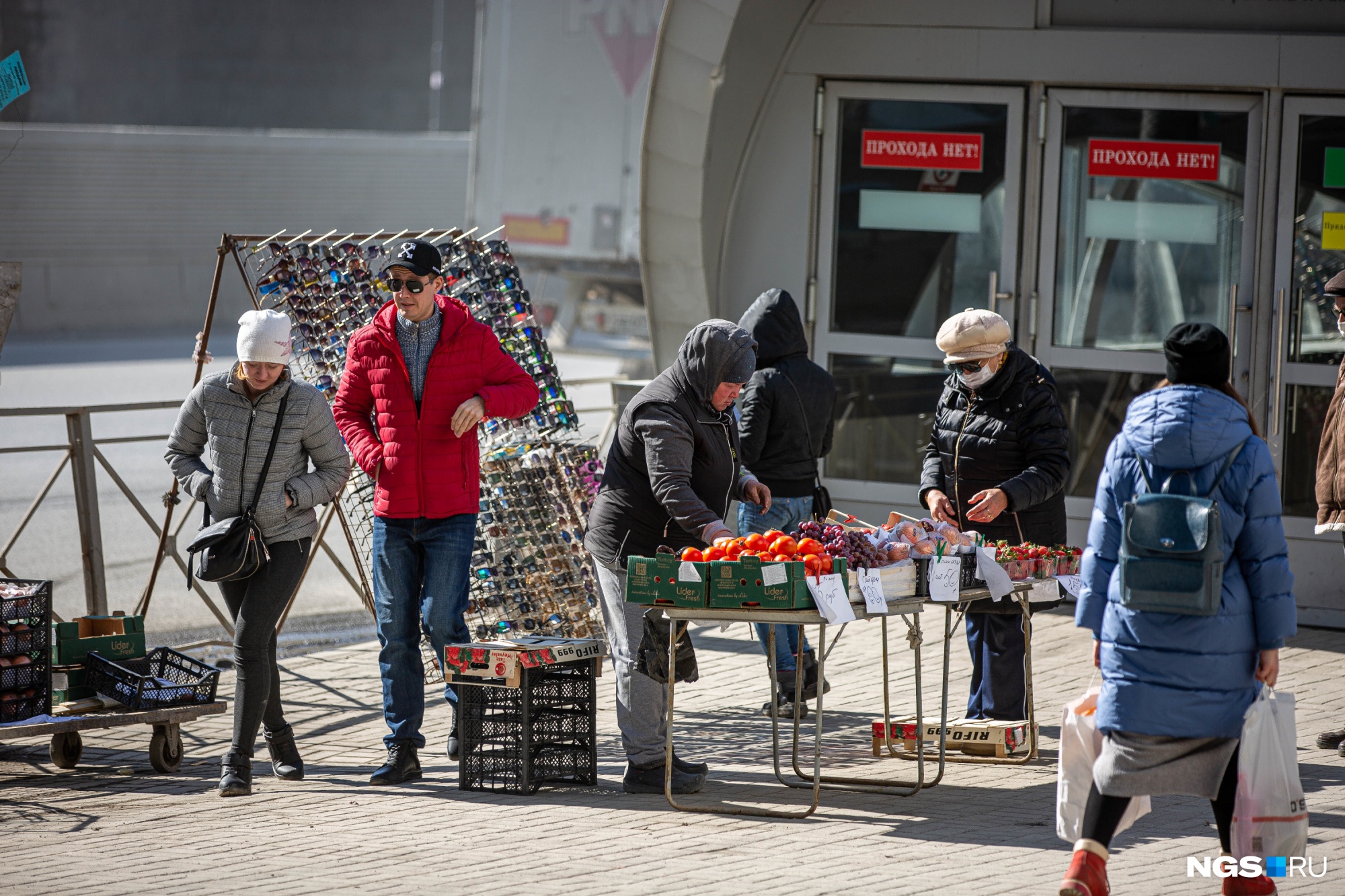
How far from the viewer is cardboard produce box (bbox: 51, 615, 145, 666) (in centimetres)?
654

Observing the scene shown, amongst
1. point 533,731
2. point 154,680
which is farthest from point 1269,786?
point 154,680

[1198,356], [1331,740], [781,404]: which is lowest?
[1331,740]

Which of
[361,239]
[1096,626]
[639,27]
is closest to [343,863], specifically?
[1096,626]

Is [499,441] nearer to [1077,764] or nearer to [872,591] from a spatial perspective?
[872,591]

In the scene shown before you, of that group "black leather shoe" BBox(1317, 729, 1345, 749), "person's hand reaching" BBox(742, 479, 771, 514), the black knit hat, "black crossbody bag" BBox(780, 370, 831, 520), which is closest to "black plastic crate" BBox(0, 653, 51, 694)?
"person's hand reaching" BBox(742, 479, 771, 514)

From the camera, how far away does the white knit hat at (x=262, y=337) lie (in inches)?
233

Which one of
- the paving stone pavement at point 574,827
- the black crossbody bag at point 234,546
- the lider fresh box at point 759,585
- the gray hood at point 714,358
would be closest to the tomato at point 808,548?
the lider fresh box at point 759,585

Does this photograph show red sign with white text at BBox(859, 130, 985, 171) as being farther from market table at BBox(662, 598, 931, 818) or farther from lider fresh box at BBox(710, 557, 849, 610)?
lider fresh box at BBox(710, 557, 849, 610)

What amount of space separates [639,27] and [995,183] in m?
9.07

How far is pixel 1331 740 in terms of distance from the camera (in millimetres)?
6625

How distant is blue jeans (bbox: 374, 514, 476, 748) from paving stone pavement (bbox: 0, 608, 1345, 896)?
1.10 feet

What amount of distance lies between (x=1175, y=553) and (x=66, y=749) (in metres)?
4.55

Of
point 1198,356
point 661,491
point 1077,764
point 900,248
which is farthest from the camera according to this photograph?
point 900,248

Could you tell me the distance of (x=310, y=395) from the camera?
20.1 ft
